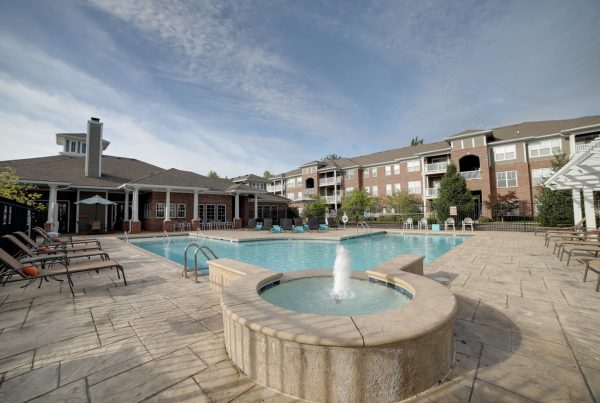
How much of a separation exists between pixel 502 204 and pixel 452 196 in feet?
19.2

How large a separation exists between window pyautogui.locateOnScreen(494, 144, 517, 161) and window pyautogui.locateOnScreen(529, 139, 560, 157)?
1278 millimetres

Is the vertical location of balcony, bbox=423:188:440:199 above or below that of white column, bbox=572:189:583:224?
above

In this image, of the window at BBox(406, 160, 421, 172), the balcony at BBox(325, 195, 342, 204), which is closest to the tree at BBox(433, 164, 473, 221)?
the window at BBox(406, 160, 421, 172)

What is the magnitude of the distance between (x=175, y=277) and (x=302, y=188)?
35.8m

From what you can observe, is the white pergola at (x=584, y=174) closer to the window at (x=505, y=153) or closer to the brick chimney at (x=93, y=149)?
the window at (x=505, y=153)

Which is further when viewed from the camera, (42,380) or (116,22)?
(116,22)

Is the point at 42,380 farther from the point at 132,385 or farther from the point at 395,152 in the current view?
the point at 395,152

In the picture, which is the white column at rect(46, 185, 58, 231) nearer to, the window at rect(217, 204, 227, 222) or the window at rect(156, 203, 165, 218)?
the window at rect(156, 203, 165, 218)

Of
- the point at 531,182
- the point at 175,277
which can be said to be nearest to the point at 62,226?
the point at 175,277

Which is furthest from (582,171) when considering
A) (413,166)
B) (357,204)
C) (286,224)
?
(413,166)

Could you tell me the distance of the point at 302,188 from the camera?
4112cm

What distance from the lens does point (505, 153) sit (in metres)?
24.6

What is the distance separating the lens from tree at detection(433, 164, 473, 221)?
71.4 ft

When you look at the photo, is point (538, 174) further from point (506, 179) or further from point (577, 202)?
point (577, 202)
